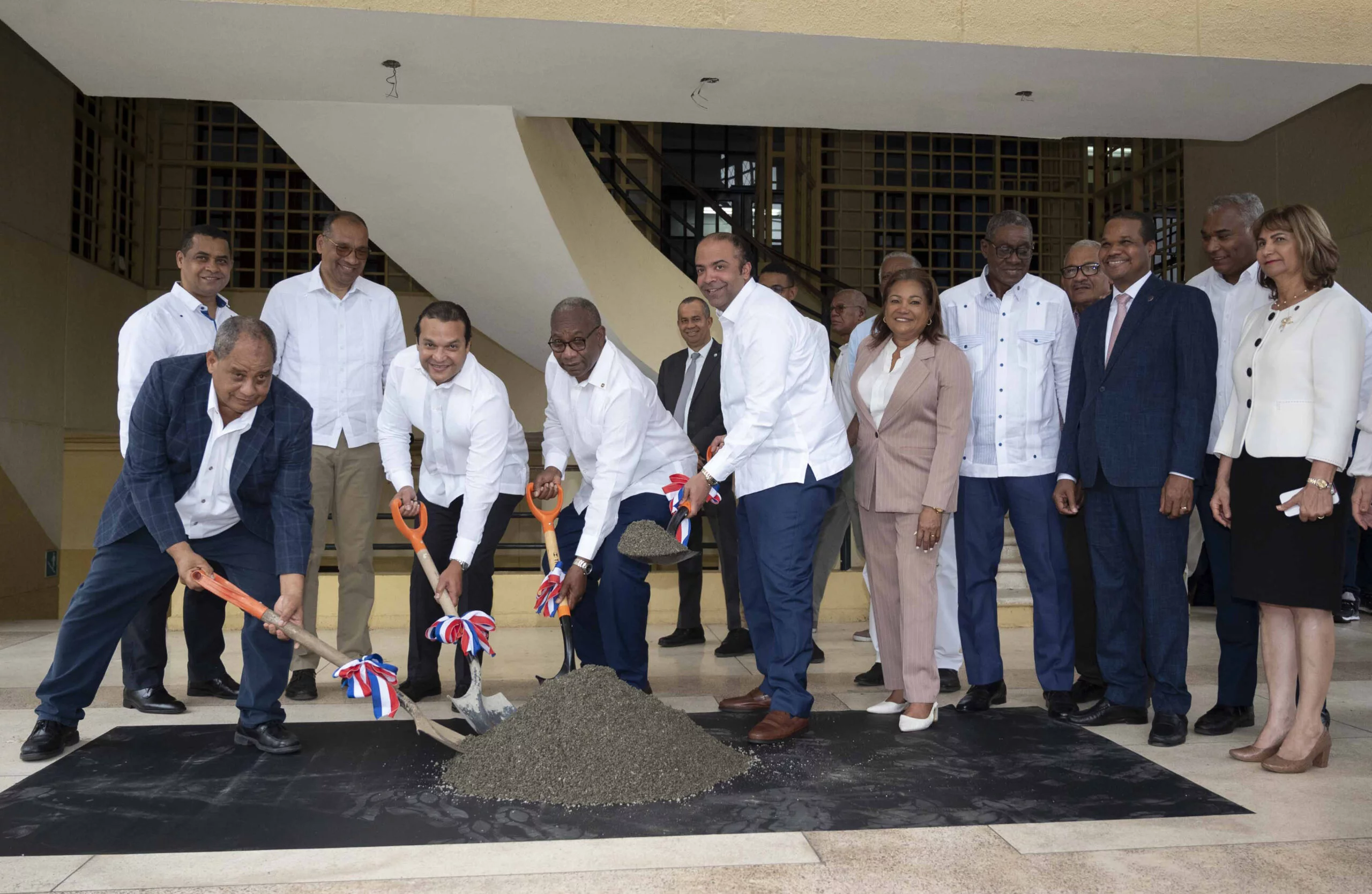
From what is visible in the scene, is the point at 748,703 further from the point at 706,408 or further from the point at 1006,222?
the point at 1006,222

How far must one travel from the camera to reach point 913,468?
3.23 metres

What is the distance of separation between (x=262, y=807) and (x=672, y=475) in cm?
143

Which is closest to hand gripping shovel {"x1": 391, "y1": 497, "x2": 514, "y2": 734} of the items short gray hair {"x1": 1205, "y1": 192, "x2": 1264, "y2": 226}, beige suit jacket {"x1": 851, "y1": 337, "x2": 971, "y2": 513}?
beige suit jacket {"x1": 851, "y1": 337, "x2": 971, "y2": 513}

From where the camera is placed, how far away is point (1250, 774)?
2.74 meters

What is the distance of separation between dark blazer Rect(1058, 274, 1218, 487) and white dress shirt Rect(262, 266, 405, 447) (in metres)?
2.38

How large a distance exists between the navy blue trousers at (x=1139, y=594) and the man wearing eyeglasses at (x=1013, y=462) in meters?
0.15

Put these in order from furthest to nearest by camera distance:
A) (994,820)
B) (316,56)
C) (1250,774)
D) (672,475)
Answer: (316,56)
(672,475)
(1250,774)
(994,820)

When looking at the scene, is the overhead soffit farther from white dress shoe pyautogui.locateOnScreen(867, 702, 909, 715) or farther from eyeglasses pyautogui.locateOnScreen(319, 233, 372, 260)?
white dress shoe pyautogui.locateOnScreen(867, 702, 909, 715)

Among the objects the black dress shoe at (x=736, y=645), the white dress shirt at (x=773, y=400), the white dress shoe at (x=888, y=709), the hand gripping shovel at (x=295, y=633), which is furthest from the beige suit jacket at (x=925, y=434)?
the black dress shoe at (x=736, y=645)

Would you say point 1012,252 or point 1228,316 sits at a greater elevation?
point 1012,252

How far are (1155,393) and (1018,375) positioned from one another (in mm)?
439

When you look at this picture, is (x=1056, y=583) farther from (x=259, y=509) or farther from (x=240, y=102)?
(x=240, y=102)

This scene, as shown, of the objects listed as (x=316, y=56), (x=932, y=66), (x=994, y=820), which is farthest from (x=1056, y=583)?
(x=316, y=56)

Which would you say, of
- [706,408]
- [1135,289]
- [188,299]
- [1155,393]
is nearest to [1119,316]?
[1135,289]
